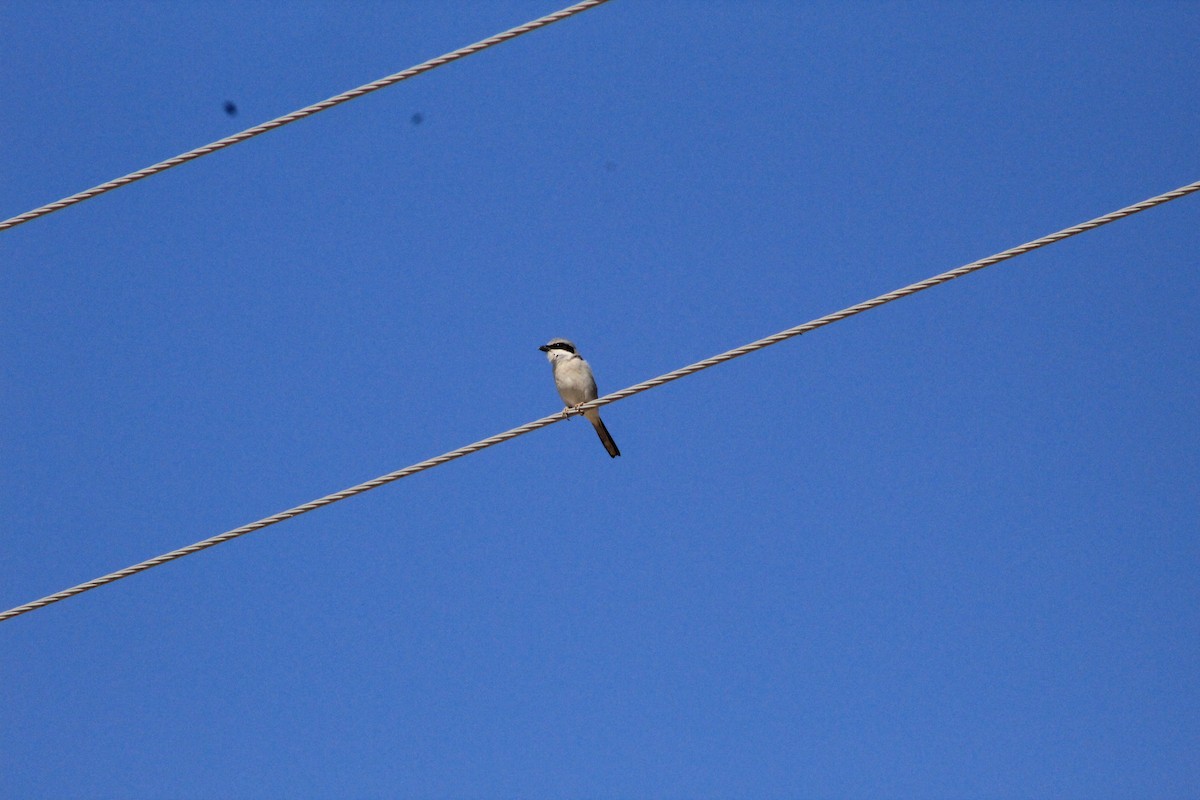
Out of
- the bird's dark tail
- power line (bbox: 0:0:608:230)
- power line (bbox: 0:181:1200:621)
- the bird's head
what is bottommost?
power line (bbox: 0:181:1200:621)

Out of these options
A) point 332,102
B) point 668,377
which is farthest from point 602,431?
point 332,102

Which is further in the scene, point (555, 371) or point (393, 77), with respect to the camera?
point (555, 371)

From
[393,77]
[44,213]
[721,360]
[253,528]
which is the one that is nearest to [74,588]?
[253,528]

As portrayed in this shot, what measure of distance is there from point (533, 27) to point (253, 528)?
2900 millimetres

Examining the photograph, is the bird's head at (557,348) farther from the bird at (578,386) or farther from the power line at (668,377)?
the power line at (668,377)

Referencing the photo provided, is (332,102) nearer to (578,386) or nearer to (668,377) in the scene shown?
(668,377)

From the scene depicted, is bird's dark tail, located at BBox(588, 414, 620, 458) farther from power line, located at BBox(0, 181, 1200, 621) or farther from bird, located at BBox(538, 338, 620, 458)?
power line, located at BBox(0, 181, 1200, 621)

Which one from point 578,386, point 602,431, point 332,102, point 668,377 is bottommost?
point 668,377

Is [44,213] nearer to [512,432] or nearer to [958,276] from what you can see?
[512,432]

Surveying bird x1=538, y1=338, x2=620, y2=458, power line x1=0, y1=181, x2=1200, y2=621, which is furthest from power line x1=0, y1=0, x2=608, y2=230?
bird x1=538, y1=338, x2=620, y2=458

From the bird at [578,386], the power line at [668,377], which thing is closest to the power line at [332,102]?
the power line at [668,377]

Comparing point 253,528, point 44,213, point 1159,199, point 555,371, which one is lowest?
point 1159,199

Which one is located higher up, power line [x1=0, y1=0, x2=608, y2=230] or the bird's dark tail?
the bird's dark tail

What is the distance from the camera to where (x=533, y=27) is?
605 centimetres
